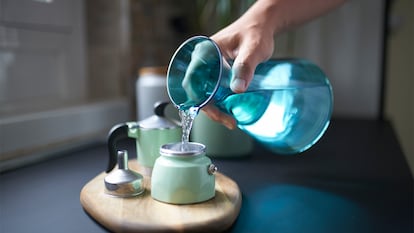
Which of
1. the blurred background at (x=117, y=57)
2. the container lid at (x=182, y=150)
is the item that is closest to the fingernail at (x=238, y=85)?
the container lid at (x=182, y=150)

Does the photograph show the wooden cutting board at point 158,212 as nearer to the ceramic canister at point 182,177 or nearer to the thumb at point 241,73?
the ceramic canister at point 182,177

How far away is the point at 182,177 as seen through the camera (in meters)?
0.59

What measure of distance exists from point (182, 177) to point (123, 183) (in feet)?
0.35

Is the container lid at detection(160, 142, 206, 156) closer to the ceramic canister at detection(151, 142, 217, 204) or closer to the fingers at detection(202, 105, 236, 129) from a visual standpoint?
the ceramic canister at detection(151, 142, 217, 204)

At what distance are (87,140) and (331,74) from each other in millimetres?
1042

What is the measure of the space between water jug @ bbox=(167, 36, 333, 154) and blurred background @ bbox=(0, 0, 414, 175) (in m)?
0.48

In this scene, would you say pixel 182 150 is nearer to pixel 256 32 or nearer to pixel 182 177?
pixel 182 177

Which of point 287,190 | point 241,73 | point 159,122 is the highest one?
point 241,73

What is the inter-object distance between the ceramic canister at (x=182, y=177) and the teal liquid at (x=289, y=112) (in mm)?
163

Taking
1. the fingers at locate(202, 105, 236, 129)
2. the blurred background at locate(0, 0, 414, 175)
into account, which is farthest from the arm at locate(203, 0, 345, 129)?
the blurred background at locate(0, 0, 414, 175)

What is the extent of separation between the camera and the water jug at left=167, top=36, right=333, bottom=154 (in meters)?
0.66

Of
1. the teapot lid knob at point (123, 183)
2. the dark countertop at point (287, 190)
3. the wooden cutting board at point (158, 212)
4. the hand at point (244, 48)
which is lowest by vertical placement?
the dark countertop at point (287, 190)

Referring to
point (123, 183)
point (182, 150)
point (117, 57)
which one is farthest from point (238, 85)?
point (117, 57)

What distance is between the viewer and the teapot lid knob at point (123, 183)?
0.63 m
